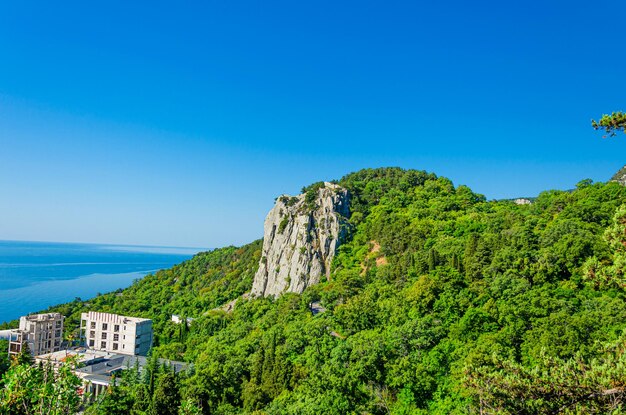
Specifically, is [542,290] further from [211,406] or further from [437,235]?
[211,406]

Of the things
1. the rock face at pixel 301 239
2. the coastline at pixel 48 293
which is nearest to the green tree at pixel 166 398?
the rock face at pixel 301 239

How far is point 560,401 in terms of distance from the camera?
25.7 feet

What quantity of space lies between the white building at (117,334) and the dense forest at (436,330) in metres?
4.57

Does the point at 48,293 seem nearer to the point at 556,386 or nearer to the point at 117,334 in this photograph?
the point at 117,334

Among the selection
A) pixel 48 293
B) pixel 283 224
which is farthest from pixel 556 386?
pixel 48 293

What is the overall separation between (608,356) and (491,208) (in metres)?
50.6

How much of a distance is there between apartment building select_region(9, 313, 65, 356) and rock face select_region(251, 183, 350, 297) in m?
22.5

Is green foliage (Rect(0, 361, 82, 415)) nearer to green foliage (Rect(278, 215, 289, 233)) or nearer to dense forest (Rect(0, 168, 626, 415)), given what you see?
dense forest (Rect(0, 168, 626, 415))

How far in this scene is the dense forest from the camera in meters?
8.69

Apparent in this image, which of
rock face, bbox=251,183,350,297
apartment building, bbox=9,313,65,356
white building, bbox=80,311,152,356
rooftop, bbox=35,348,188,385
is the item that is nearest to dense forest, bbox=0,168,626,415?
rock face, bbox=251,183,350,297

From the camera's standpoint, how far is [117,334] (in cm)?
4631

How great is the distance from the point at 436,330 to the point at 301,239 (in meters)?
30.3

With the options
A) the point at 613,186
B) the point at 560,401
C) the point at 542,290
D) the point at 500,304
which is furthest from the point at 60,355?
the point at 613,186

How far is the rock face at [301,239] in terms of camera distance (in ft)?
174
